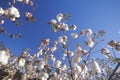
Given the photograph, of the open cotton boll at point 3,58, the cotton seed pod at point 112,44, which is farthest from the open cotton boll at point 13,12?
the open cotton boll at point 3,58

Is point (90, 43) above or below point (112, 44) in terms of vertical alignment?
above

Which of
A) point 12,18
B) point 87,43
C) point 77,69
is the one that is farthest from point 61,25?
point 77,69

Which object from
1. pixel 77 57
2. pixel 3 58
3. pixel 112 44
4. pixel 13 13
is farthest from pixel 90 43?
pixel 3 58

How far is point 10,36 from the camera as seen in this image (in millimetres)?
12867

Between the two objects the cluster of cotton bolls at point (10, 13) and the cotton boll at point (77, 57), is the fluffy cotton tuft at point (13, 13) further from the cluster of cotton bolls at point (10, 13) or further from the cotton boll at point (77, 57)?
the cotton boll at point (77, 57)

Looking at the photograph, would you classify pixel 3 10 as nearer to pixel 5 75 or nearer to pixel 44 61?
pixel 44 61

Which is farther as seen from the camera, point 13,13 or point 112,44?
point 13,13

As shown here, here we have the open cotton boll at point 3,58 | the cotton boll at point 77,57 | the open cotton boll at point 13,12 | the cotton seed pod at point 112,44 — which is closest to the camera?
the open cotton boll at point 3,58

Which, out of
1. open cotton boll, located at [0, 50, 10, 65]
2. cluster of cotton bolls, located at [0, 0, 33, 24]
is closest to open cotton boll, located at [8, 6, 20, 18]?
cluster of cotton bolls, located at [0, 0, 33, 24]

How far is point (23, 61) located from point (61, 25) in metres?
4.15

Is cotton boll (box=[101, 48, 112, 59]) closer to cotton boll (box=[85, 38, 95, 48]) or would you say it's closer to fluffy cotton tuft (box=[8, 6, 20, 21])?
cotton boll (box=[85, 38, 95, 48])

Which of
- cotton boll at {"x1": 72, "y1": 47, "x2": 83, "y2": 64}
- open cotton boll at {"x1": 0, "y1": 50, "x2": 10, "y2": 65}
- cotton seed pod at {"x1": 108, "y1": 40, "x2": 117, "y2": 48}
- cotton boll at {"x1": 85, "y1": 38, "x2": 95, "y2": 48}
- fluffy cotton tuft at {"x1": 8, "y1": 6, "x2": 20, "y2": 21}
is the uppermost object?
fluffy cotton tuft at {"x1": 8, "y1": 6, "x2": 20, "y2": 21}

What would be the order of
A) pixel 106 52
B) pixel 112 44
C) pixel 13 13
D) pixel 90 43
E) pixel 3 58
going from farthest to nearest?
1. pixel 13 13
2. pixel 90 43
3. pixel 112 44
4. pixel 106 52
5. pixel 3 58

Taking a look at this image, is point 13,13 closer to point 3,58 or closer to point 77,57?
point 77,57
